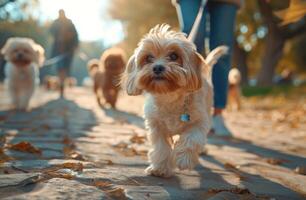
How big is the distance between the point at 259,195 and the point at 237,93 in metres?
11.0

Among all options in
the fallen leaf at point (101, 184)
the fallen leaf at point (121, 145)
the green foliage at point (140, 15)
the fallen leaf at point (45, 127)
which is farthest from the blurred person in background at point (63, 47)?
the green foliage at point (140, 15)

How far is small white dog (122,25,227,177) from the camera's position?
3.92 m

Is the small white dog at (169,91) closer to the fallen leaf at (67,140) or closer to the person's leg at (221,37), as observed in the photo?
the fallen leaf at (67,140)

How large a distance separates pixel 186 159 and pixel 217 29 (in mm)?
2891

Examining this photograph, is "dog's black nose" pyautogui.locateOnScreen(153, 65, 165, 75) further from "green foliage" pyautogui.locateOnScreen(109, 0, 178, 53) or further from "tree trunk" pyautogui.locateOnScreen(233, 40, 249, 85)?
"tree trunk" pyautogui.locateOnScreen(233, 40, 249, 85)

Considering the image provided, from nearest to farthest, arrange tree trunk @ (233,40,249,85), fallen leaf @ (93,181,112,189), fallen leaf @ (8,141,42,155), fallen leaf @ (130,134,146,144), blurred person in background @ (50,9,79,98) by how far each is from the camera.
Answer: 1. fallen leaf @ (93,181,112,189)
2. fallen leaf @ (8,141,42,155)
3. fallen leaf @ (130,134,146,144)
4. blurred person in background @ (50,9,79,98)
5. tree trunk @ (233,40,249,85)

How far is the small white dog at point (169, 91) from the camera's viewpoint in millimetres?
3918

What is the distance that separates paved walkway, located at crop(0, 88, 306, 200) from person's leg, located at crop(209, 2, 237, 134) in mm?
618

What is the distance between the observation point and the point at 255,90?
23.1m

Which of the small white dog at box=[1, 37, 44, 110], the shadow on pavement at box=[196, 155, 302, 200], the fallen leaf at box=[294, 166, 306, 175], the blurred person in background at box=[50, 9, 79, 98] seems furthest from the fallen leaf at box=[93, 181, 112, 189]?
the blurred person in background at box=[50, 9, 79, 98]

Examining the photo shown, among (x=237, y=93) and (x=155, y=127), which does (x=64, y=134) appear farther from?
(x=237, y=93)

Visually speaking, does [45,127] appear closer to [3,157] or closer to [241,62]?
[3,157]

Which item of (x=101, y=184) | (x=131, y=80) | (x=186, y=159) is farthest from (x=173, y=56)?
(x=101, y=184)

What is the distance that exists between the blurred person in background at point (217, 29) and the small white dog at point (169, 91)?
1.72 metres
